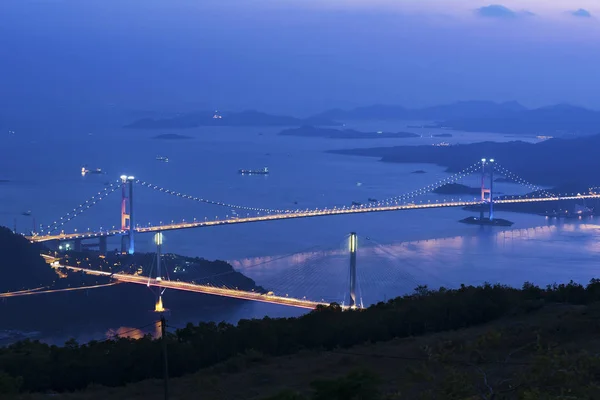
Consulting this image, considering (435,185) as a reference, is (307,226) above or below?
below

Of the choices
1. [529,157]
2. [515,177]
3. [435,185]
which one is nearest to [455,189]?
[435,185]

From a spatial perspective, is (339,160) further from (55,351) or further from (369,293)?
(55,351)

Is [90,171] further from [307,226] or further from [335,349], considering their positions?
[335,349]

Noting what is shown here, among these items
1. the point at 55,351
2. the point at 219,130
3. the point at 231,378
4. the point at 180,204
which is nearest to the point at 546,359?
the point at 231,378

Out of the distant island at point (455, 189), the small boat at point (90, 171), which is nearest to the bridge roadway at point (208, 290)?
the distant island at point (455, 189)

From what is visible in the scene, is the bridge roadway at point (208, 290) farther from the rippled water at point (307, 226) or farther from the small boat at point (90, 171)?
the small boat at point (90, 171)

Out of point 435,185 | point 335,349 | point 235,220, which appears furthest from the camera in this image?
point 435,185
